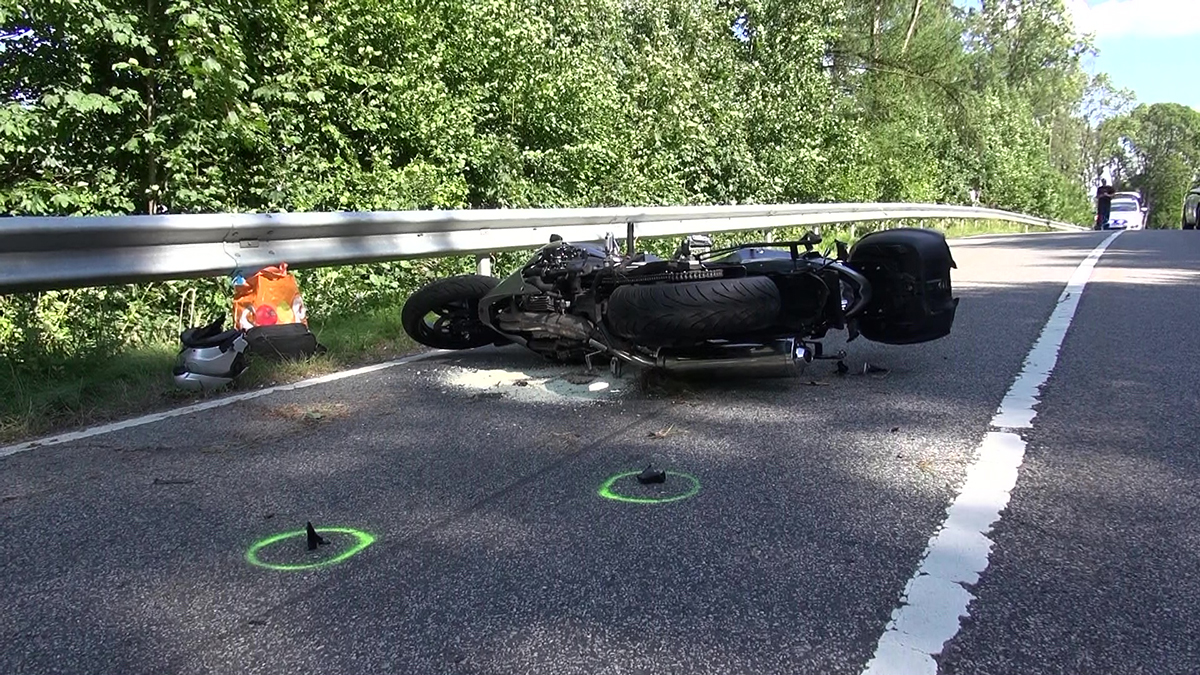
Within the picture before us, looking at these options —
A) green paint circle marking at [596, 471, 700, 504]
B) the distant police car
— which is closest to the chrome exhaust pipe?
green paint circle marking at [596, 471, 700, 504]

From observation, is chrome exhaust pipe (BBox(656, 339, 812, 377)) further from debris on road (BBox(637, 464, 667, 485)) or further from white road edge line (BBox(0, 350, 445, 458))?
white road edge line (BBox(0, 350, 445, 458))

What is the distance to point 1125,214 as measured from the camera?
41.4m

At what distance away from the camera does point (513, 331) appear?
5.43 meters

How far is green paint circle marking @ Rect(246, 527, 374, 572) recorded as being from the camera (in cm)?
262

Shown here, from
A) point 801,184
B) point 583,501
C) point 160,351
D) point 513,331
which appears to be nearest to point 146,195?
point 160,351

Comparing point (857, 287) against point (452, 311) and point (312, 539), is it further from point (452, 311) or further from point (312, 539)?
point (312, 539)

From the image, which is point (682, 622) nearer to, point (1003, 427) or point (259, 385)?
point (1003, 427)

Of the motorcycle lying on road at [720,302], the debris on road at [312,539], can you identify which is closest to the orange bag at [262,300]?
the motorcycle lying on road at [720,302]

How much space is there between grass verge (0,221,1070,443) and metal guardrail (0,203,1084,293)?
59 centimetres

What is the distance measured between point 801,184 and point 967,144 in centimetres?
1549

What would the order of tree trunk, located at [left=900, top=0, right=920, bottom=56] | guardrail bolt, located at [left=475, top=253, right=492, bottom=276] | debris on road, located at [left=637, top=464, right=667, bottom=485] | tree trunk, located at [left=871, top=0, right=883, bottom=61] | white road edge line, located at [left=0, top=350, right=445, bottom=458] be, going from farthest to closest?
tree trunk, located at [left=900, top=0, right=920, bottom=56], tree trunk, located at [left=871, top=0, right=883, bottom=61], guardrail bolt, located at [left=475, top=253, right=492, bottom=276], white road edge line, located at [left=0, top=350, right=445, bottom=458], debris on road, located at [left=637, top=464, right=667, bottom=485]

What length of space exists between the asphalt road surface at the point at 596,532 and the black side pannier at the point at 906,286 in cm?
43

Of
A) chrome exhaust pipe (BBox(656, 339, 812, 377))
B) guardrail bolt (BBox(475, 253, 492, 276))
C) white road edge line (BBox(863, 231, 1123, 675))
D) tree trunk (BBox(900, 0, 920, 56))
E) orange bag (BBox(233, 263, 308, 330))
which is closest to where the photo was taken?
white road edge line (BBox(863, 231, 1123, 675))

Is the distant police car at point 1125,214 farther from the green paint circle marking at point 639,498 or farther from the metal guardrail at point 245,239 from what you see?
the green paint circle marking at point 639,498
